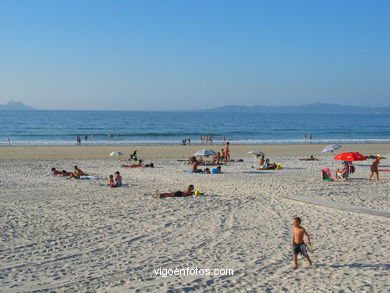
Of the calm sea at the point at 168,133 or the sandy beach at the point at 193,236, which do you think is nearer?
the sandy beach at the point at 193,236

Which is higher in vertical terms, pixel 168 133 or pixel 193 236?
pixel 193 236

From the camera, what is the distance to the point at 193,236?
980cm

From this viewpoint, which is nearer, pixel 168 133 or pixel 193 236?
pixel 193 236

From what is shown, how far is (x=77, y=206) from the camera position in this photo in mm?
13141

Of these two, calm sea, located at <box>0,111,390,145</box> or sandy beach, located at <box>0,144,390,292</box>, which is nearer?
sandy beach, located at <box>0,144,390,292</box>

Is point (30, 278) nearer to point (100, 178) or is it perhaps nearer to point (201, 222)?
point (201, 222)

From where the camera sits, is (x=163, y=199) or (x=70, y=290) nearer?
(x=70, y=290)

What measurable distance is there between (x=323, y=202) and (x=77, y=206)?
7.64 meters

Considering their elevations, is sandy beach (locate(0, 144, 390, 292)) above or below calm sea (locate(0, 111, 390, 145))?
above

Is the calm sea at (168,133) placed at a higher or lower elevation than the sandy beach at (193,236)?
lower

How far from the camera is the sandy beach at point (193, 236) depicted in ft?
23.3

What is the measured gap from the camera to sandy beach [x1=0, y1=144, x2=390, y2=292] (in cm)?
709

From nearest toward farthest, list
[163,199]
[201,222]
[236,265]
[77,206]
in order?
[236,265] < [201,222] < [77,206] < [163,199]

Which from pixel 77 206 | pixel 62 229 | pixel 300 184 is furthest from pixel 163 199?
pixel 300 184
